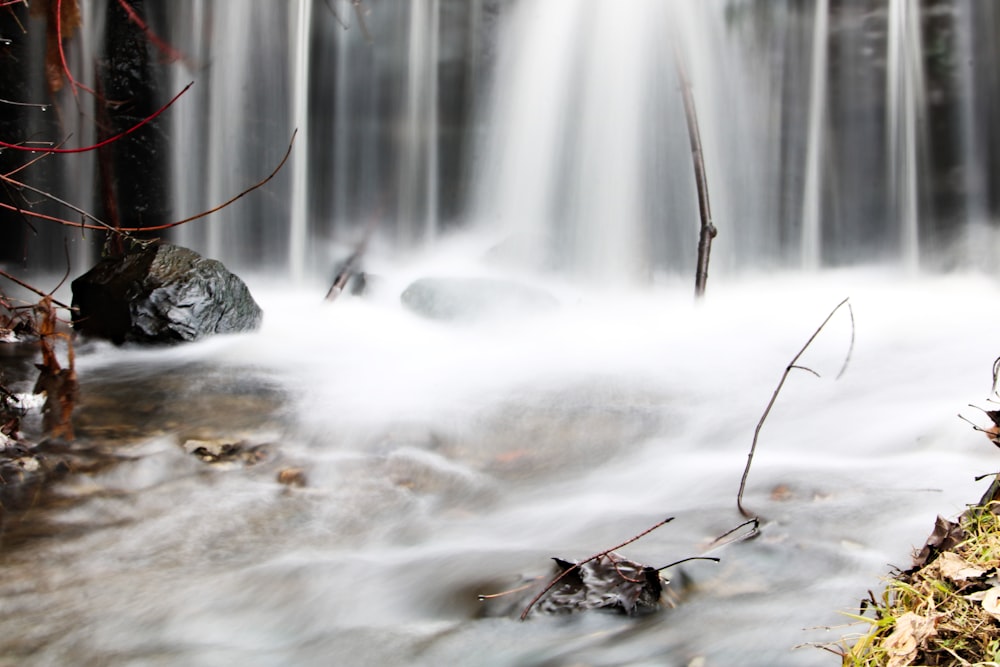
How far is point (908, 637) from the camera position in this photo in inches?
69.3

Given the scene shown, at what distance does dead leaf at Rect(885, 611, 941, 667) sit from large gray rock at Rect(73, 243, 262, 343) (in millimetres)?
4742

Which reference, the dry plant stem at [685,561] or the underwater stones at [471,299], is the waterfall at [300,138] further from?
the dry plant stem at [685,561]

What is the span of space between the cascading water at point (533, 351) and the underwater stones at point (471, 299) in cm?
17

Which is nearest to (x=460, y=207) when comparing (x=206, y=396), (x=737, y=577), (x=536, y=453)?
(x=206, y=396)

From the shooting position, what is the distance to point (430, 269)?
8117 millimetres

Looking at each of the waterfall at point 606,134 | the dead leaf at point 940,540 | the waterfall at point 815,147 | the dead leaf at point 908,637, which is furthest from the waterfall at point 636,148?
the dead leaf at point 908,637

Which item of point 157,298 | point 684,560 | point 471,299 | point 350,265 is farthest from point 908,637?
point 350,265

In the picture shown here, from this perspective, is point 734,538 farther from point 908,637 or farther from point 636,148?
point 636,148

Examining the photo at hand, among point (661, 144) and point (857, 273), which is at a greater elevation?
point (661, 144)

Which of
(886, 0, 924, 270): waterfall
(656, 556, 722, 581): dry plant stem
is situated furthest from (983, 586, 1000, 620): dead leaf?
(886, 0, 924, 270): waterfall

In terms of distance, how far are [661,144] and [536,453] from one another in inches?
190

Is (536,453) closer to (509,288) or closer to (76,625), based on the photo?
(76,625)

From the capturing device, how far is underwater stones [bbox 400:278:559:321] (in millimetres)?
6574

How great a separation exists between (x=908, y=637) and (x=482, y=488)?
2113mm
